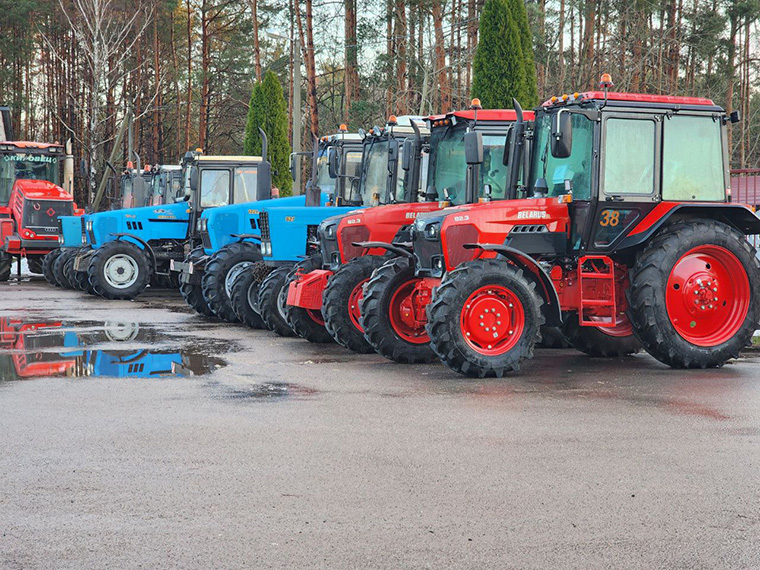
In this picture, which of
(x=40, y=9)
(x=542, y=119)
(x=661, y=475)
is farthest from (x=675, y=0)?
(x=661, y=475)

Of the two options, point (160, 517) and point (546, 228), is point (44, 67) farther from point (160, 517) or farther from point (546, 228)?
point (160, 517)

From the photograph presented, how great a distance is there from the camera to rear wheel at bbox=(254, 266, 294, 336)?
1523 centimetres

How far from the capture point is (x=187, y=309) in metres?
20.4

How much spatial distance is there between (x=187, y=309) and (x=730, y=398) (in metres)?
12.5

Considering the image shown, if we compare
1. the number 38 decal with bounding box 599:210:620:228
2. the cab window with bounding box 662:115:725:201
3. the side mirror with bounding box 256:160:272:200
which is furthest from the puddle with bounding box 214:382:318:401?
the side mirror with bounding box 256:160:272:200

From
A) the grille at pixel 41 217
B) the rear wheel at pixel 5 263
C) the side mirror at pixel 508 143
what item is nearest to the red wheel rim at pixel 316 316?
the side mirror at pixel 508 143

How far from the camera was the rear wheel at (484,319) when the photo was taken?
10742mm

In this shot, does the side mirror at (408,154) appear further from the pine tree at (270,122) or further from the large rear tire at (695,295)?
the pine tree at (270,122)

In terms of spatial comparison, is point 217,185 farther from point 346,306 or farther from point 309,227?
point 346,306

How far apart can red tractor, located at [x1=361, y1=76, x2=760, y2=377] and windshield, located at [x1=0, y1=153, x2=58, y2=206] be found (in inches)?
845

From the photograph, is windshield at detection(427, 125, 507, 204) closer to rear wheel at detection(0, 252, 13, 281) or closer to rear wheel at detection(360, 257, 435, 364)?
rear wheel at detection(360, 257, 435, 364)

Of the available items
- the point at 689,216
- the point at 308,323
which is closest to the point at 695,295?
the point at 689,216

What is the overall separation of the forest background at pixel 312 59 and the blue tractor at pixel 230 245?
32.9ft

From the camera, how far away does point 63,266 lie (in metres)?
26.8
